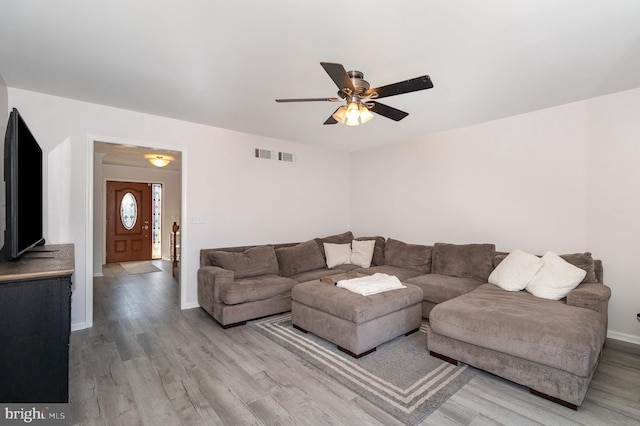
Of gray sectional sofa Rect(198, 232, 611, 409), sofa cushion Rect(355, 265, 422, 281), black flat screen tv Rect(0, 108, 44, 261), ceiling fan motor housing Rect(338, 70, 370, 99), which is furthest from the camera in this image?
sofa cushion Rect(355, 265, 422, 281)

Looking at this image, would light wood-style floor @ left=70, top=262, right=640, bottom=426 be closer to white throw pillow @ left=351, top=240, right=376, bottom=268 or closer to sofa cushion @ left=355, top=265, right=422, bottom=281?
sofa cushion @ left=355, top=265, right=422, bottom=281

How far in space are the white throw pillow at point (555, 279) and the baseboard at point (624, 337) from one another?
95cm

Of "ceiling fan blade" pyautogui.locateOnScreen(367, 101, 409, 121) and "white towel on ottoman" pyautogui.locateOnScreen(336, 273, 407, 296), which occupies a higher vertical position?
"ceiling fan blade" pyautogui.locateOnScreen(367, 101, 409, 121)

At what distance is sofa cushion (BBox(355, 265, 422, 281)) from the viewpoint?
433 centimetres

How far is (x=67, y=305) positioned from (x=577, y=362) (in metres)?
3.18

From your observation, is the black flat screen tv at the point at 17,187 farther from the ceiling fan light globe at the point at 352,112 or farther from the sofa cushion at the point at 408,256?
the sofa cushion at the point at 408,256

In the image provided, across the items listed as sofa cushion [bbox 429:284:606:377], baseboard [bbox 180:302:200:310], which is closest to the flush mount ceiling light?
baseboard [bbox 180:302:200:310]

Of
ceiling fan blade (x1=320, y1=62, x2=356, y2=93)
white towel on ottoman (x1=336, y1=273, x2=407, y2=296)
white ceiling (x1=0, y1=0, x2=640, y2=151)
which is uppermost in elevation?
white ceiling (x1=0, y1=0, x2=640, y2=151)

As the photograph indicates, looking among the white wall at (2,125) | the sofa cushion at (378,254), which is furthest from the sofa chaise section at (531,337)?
the white wall at (2,125)

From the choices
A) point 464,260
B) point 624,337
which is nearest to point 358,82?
point 464,260

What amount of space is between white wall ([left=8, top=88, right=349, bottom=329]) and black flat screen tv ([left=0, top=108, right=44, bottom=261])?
117cm

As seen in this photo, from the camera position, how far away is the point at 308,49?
2314mm

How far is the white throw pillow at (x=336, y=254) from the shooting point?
16.5 ft

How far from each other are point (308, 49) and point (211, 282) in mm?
2812
